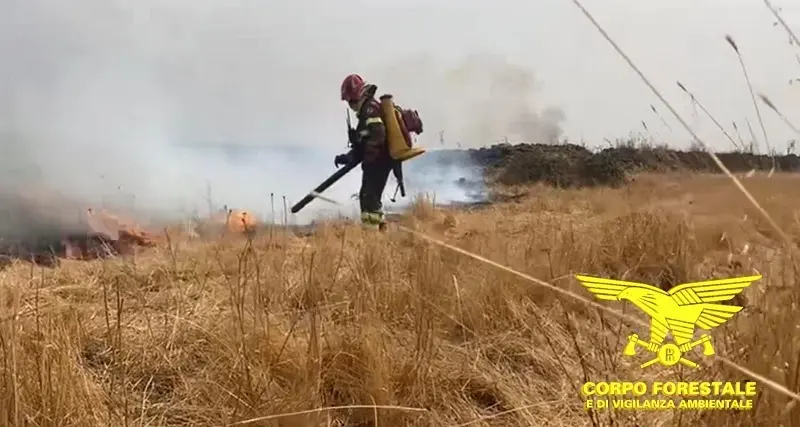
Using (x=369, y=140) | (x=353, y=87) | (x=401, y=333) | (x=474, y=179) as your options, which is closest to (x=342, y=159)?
(x=369, y=140)

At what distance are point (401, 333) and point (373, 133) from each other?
163cm

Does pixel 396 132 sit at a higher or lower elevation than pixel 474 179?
higher

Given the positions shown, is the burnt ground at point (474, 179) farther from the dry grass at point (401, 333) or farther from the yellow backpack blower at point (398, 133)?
the dry grass at point (401, 333)

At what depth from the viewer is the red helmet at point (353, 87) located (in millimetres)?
2816

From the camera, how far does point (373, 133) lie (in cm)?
281

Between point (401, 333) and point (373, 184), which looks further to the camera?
point (373, 184)

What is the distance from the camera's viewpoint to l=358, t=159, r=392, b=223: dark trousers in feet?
9.05

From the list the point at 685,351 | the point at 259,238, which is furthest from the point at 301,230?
the point at 685,351

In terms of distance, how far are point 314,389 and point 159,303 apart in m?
0.74

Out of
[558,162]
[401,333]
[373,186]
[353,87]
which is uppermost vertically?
[353,87]

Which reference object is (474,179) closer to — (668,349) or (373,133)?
(373,133)

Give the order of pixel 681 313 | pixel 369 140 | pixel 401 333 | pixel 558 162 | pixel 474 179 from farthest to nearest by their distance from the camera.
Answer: pixel 558 162 < pixel 474 179 < pixel 369 140 < pixel 401 333 < pixel 681 313

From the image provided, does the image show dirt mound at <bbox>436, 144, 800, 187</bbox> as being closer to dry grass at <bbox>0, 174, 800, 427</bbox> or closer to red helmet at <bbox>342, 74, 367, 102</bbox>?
red helmet at <bbox>342, 74, 367, 102</bbox>

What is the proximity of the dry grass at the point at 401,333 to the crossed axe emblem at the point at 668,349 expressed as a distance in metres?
0.03
